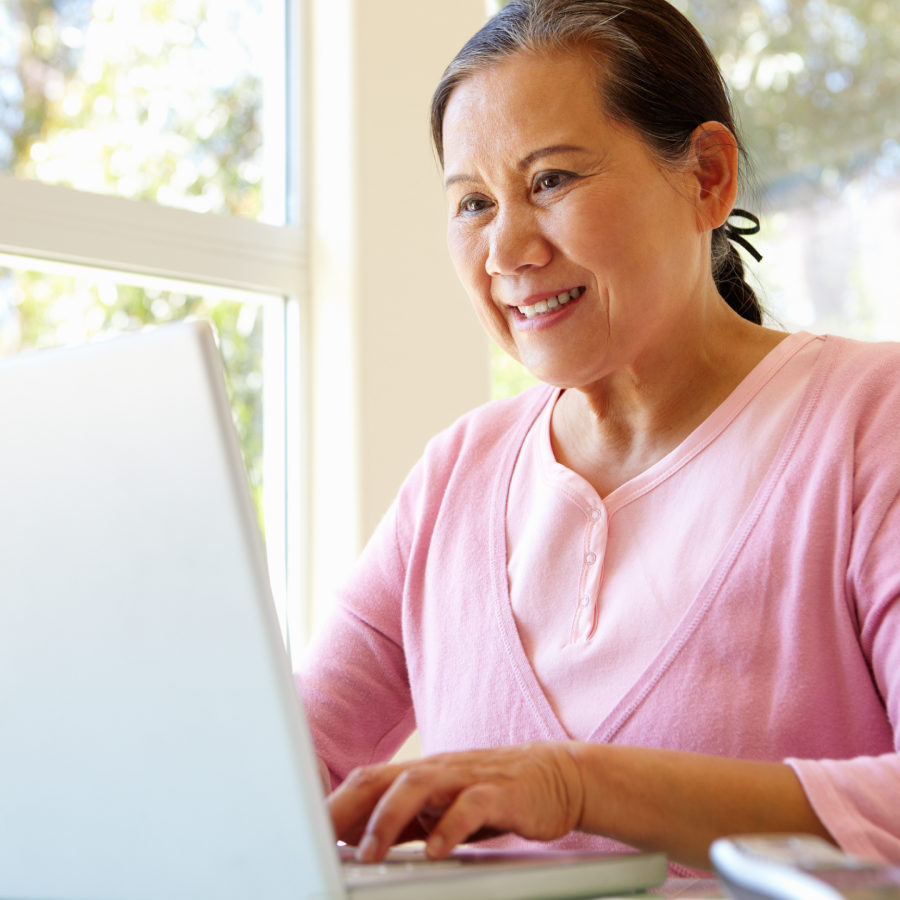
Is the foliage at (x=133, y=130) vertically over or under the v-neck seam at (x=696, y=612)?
over

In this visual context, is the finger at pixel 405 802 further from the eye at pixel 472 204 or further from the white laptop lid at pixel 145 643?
the eye at pixel 472 204

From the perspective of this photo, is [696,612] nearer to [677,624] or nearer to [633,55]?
[677,624]

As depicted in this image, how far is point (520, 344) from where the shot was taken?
1.34m

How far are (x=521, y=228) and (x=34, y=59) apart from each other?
119cm

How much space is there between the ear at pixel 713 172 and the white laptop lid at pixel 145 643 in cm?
86

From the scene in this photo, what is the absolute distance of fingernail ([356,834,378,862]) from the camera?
0.79m

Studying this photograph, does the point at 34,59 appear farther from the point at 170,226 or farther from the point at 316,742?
the point at 316,742

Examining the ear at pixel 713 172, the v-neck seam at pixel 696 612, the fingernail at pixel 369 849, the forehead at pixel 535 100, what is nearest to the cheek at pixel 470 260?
the forehead at pixel 535 100

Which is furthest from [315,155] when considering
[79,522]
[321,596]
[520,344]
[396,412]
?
[79,522]

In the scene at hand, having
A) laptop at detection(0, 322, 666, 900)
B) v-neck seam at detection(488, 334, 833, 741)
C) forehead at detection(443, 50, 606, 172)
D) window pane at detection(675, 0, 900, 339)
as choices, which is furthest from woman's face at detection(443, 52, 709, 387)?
window pane at detection(675, 0, 900, 339)

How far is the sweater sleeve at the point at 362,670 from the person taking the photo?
1384 millimetres

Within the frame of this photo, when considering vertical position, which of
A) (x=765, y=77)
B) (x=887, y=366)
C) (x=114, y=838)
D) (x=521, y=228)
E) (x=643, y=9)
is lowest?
(x=114, y=838)

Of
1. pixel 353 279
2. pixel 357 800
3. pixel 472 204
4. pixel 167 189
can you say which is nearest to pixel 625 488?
pixel 472 204

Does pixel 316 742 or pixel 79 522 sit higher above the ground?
pixel 79 522
